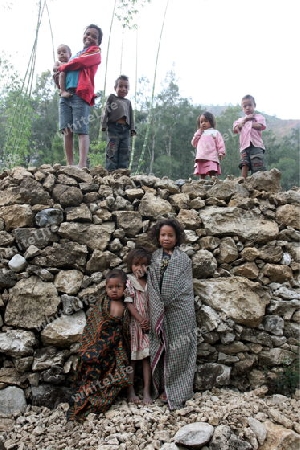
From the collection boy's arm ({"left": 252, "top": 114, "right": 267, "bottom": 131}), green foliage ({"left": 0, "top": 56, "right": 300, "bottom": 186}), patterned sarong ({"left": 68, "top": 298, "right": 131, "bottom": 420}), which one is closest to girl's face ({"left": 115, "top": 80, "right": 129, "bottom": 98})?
boy's arm ({"left": 252, "top": 114, "right": 267, "bottom": 131})

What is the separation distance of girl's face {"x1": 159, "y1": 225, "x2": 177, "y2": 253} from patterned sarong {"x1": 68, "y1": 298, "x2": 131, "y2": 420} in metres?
0.65

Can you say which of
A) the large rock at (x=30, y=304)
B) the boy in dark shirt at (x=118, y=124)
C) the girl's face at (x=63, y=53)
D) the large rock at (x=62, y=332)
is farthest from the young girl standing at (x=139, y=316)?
the girl's face at (x=63, y=53)

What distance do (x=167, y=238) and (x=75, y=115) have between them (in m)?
1.86

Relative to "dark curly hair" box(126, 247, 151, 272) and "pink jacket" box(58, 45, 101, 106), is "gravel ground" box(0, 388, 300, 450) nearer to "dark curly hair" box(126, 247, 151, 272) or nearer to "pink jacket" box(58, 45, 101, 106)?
"dark curly hair" box(126, 247, 151, 272)

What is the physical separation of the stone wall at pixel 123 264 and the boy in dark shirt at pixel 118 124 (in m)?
0.46

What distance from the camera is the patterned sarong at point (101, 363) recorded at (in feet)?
9.16

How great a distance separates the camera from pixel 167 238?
10.3ft

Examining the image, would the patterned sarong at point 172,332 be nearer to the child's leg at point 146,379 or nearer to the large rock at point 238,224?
the child's leg at point 146,379

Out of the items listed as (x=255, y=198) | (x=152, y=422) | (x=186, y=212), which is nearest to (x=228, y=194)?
(x=255, y=198)

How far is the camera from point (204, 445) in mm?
2367

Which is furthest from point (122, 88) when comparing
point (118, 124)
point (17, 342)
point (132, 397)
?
point (132, 397)

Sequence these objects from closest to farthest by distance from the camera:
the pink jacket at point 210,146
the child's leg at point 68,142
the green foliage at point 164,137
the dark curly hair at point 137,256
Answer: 1. the dark curly hair at point 137,256
2. the child's leg at point 68,142
3. the pink jacket at point 210,146
4. the green foliage at point 164,137

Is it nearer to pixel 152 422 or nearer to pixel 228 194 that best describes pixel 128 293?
pixel 152 422

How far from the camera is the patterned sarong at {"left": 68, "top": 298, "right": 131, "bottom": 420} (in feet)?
9.16
